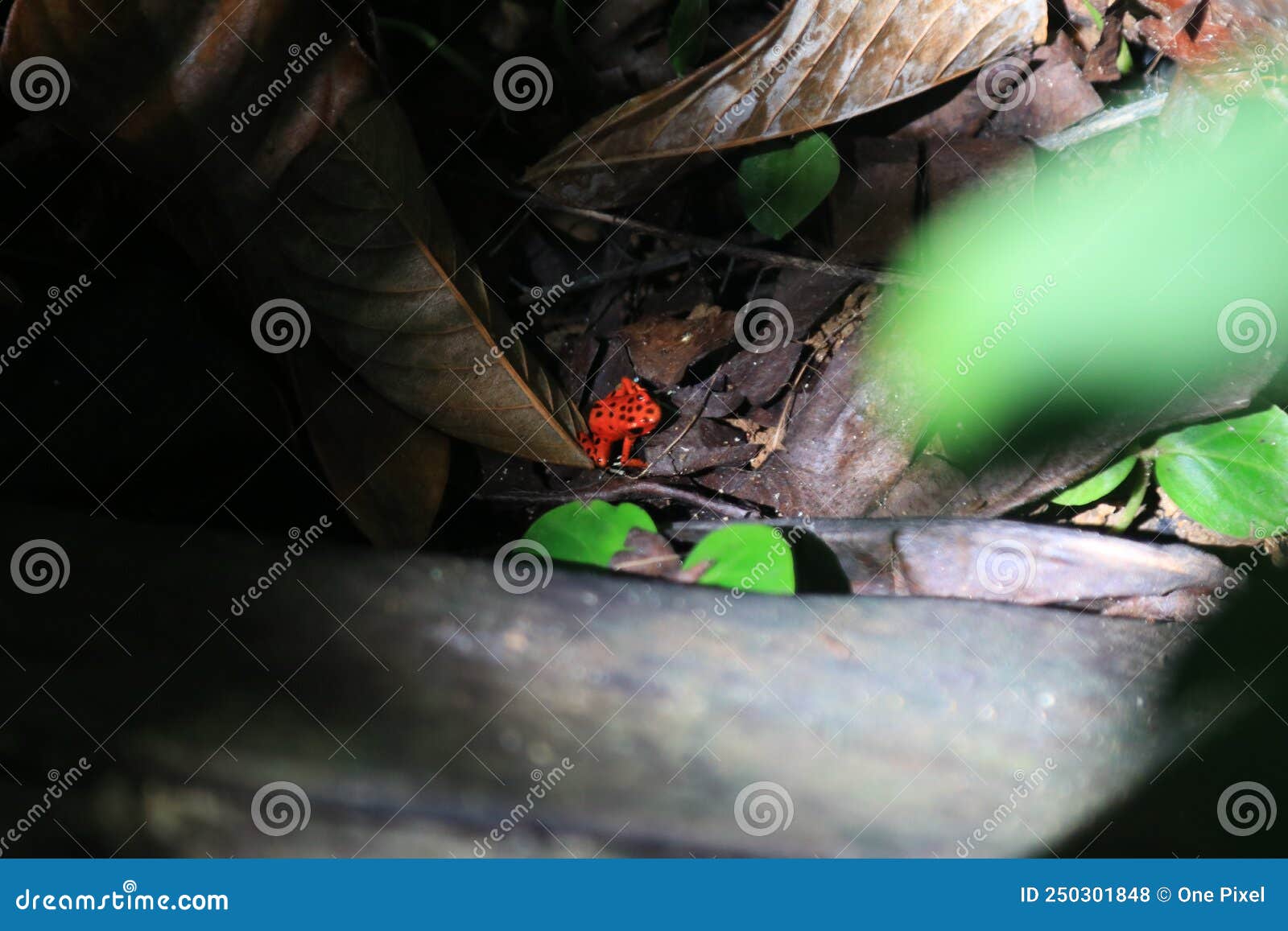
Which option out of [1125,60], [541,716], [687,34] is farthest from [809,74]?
[541,716]

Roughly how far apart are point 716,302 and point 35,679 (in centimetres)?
199

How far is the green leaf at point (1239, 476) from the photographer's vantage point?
2.31m

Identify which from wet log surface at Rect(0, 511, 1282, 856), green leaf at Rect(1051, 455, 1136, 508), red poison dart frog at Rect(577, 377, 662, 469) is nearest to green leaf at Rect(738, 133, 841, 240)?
red poison dart frog at Rect(577, 377, 662, 469)

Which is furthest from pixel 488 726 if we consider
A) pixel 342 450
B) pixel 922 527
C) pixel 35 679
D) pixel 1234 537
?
pixel 1234 537

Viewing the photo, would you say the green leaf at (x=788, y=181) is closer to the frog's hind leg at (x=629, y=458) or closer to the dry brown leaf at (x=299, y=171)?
the frog's hind leg at (x=629, y=458)

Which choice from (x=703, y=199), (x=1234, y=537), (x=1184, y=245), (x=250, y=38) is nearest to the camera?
(x=250, y=38)

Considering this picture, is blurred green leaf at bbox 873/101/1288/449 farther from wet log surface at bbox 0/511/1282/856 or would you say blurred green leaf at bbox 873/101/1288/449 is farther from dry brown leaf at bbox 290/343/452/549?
dry brown leaf at bbox 290/343/452/549

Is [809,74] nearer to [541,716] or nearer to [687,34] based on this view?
[687,34]

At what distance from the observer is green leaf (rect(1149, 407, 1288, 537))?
91.0 inches

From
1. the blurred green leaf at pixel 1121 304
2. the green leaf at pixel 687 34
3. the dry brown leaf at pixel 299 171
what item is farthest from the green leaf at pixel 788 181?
the dry brown leaf at pixel 299 171

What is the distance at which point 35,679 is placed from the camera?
192cm

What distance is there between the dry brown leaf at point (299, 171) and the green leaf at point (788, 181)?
2.77ft

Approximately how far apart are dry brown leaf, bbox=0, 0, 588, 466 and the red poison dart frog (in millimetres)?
273

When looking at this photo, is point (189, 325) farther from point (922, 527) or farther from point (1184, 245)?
point (1184, 245)
